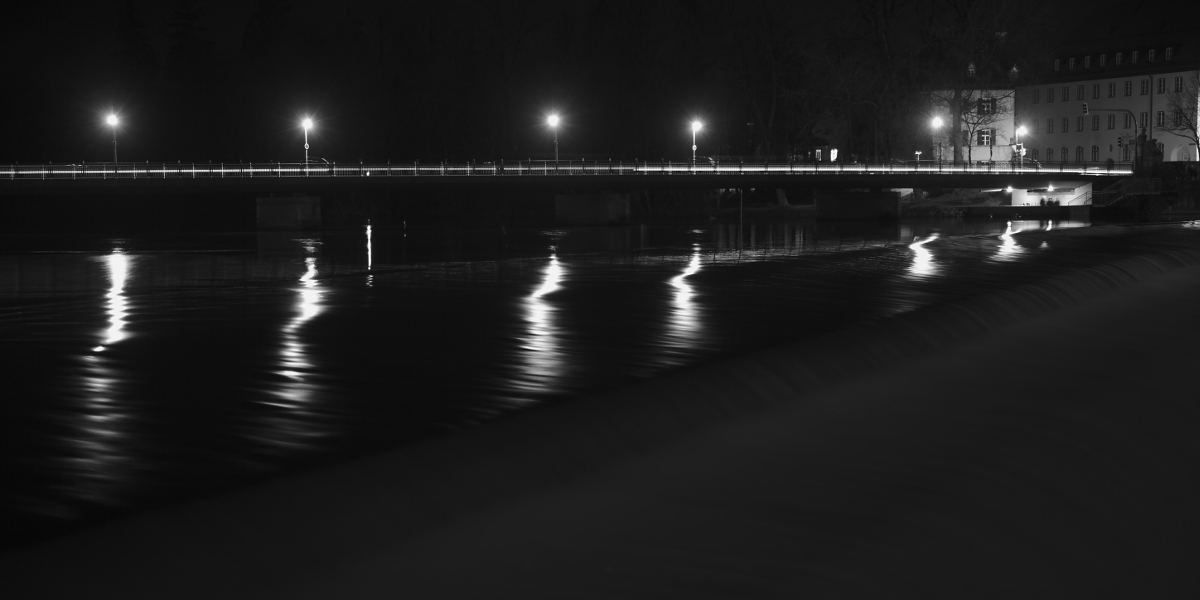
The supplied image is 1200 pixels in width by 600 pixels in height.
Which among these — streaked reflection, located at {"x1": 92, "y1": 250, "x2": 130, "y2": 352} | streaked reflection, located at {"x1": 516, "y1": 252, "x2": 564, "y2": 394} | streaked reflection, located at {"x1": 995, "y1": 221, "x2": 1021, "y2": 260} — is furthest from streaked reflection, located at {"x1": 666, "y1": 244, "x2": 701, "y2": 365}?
streaked reflection, located at {"x1": 995, "y1": 221, "x2": 1021, "y2": 260}

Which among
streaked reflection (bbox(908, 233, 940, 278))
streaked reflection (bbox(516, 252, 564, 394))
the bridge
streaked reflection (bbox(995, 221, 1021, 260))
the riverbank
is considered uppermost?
the bridge

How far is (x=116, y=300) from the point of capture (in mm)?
22812

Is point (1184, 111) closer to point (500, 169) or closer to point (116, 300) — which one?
point (500, 169)

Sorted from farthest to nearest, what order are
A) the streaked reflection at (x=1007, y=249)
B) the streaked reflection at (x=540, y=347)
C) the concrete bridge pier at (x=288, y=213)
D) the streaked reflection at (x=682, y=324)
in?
the concrete bridge pier at (x=288, y=213) → the streaked reflection at (x=1007, y=249) → the streaked reflection at (x=682, y=324) → the streaked reflection at (x=540, y=347)

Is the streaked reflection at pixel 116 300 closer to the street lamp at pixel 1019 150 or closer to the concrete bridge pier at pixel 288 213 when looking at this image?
the concrete bridge pier at pixel 288 213

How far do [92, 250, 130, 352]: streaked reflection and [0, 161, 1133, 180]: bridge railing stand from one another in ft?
82.5

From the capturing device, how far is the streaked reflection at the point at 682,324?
49.0 ft

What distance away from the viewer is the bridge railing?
64.4 meters

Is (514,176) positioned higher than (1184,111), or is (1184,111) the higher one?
(1184,111)

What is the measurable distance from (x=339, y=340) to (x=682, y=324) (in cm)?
511

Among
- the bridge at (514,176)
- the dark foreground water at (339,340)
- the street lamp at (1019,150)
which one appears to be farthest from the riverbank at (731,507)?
the street lamp at (1019,150)

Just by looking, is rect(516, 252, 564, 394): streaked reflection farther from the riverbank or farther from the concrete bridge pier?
the concrete bridge pier

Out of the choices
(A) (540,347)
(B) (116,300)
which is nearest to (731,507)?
(A) (540,347)

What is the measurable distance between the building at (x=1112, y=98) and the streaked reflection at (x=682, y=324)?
9042 cm
